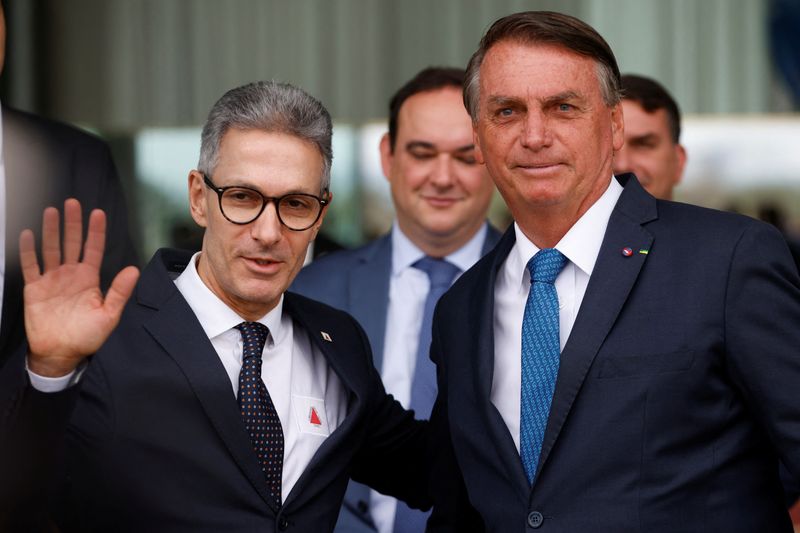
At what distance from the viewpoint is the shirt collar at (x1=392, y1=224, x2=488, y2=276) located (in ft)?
11.3

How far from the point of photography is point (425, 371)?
320 cm

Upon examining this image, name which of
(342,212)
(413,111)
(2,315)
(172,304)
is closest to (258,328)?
(172,304)

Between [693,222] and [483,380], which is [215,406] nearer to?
[483,380]

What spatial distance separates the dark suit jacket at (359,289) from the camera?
10.4 ft

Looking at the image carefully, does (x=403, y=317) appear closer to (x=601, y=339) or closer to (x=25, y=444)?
(x=601, y=339)

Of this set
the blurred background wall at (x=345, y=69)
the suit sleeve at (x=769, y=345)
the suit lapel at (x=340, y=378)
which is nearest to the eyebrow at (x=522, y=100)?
the suit sleeve at (x=769, y=345)

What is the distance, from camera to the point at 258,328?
7.97 ft

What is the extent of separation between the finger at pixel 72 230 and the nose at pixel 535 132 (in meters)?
0.88

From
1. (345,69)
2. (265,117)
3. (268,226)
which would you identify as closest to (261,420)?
(268,226)

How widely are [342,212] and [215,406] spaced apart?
183 inches

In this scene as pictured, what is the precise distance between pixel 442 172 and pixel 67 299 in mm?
1568

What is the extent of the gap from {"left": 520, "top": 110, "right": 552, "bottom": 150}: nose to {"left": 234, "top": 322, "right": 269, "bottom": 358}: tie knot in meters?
0.65

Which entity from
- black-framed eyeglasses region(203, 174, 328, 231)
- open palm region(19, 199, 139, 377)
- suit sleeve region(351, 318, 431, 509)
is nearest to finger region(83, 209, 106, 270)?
open palm region(19, 199, 139, 377)

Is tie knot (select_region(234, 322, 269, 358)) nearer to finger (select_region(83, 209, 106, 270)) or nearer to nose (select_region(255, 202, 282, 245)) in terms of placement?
nose (select_region(255, 202, 282, 245))
